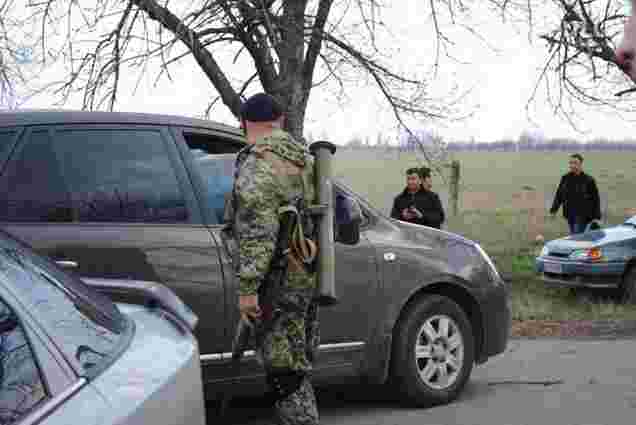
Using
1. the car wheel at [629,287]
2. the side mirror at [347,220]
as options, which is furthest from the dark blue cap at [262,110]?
the car wheel at [629,287]

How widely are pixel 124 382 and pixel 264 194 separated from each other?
2.18m

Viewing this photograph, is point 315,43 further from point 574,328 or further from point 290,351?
point 290,351

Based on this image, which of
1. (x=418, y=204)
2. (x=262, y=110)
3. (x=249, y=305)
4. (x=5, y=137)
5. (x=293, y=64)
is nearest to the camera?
(x=249, y=305)

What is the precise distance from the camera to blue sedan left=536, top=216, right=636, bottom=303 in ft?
38.7

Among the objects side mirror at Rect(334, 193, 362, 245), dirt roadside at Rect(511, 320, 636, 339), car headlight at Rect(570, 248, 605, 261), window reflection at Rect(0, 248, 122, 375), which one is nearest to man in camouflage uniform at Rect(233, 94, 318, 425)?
side mirror at Rect(334, 193, 362, 245)

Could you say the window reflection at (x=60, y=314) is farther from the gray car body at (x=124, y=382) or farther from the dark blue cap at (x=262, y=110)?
the dark blue cap at (x=262, y=110)

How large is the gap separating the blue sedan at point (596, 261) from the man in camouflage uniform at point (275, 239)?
778cm

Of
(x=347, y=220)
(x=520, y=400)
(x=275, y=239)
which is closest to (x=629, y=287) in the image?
(x=520, y=400)

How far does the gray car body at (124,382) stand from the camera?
2.31 metres

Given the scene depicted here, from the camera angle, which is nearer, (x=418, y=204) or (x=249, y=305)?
(x=249, y=305)

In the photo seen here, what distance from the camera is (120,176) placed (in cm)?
536

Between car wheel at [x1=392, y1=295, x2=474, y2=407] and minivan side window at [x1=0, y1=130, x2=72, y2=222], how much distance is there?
231 cm

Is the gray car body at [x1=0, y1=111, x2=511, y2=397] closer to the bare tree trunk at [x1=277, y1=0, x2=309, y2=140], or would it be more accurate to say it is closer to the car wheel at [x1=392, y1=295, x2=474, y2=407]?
the car wheel at [x1=392, y1=295, x2=474, y2=407]

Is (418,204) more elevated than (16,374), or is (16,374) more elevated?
(16,374)
